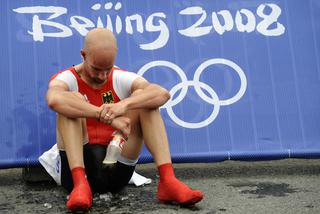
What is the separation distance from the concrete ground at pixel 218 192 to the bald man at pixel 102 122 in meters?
0.14

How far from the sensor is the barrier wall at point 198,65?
4.32 m

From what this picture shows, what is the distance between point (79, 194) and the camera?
324 cm

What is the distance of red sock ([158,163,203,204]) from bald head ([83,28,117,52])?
757 millimetres

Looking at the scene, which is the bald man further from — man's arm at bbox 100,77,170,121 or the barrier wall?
the barrier wall

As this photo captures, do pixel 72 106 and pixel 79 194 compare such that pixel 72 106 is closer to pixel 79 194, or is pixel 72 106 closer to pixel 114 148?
pixel 114 148

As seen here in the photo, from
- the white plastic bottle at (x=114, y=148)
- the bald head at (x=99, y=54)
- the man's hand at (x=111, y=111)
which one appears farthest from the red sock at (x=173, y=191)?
the bald head at (x=99, y=54)

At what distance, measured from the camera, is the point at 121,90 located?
12.1 ft

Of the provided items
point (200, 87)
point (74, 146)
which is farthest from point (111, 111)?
point (200, 87)

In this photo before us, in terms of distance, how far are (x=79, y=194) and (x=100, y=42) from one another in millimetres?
862

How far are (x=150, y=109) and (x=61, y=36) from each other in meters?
1.33

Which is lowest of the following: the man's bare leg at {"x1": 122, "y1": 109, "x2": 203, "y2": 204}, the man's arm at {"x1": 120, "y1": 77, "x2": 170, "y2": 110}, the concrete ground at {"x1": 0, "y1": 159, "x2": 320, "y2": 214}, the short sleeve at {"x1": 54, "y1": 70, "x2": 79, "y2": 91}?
the concrete ground at {"x1": 0, "y1": 159, "x2": 320, "y2": 214}

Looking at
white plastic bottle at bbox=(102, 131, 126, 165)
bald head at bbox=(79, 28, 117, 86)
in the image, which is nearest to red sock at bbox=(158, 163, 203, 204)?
white plastic bottle at bbox=(102, 131, 126, 165)

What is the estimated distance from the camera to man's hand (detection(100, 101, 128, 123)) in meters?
3.33

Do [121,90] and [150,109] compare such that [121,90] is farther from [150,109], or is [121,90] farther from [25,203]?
[25,203]
